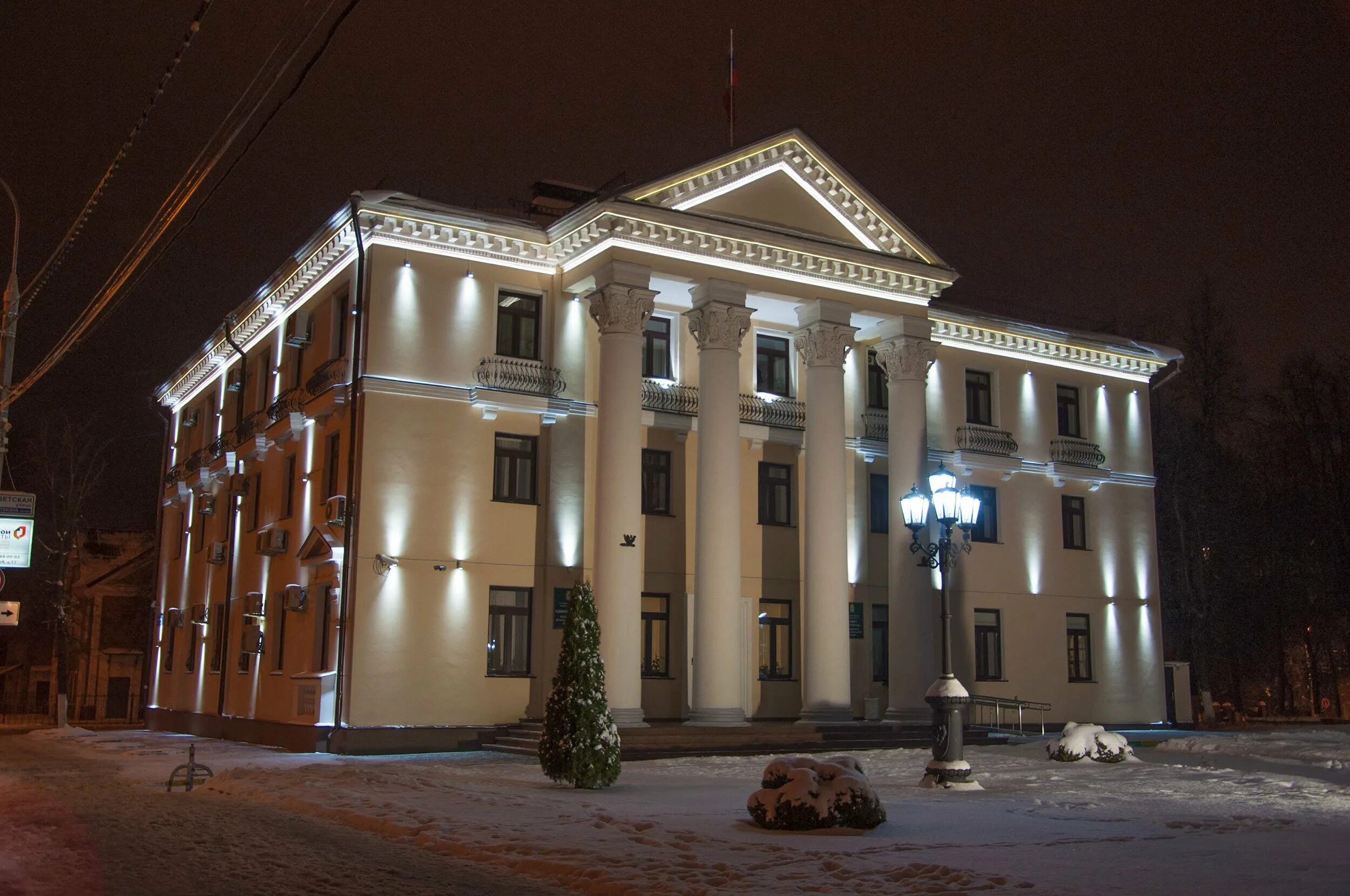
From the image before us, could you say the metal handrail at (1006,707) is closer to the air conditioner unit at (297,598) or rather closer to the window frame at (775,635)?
the window frame at (775,635)

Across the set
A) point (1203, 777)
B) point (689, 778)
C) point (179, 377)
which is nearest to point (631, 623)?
point (689, 778)

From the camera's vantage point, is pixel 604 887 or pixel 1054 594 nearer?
pixel 604 887

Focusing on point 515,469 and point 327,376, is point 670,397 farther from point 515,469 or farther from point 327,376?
point 327,376

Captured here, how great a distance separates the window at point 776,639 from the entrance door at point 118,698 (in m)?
35.7

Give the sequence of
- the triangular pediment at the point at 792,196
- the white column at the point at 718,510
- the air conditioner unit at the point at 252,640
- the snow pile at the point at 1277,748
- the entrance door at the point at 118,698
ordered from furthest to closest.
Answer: the entrance door at the point at 118,698
the air conditioner unit at the point at 252,640
the triangular pediment at the point at 792,196
the white column at the point at 718,510
the snow pile at the point at 1277,748

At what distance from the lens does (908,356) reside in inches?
1191

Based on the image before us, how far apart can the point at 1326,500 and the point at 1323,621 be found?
518 centimetres

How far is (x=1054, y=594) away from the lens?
113ft

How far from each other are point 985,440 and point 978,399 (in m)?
1.43

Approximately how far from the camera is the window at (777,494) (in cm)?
3059

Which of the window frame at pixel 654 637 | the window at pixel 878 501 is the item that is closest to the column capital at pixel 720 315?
the window frame at pixel 654 637

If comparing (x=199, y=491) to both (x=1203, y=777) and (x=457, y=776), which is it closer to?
(x=457, y=776)

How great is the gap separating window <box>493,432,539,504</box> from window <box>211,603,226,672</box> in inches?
410

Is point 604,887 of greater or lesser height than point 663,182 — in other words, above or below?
below
